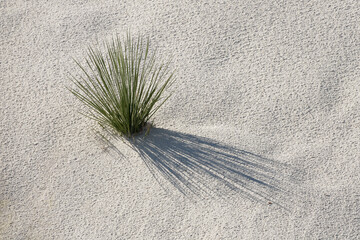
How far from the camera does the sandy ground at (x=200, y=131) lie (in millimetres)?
2801

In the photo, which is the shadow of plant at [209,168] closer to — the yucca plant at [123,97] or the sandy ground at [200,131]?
the sandy ground at [200,131]

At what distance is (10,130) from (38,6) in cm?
117

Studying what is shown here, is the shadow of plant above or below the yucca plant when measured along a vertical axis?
below

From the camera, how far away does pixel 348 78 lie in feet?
11.0

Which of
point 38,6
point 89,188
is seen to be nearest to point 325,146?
point 89,188

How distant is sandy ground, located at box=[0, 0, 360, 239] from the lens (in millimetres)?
2801

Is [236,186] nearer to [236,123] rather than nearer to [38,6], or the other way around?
[236,123]

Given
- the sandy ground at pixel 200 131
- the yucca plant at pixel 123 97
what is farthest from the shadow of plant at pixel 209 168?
the yucca plant at pixel 123 97

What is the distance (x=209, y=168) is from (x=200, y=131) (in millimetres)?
280

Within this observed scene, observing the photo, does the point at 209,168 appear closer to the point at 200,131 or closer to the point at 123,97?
the point at 200,131

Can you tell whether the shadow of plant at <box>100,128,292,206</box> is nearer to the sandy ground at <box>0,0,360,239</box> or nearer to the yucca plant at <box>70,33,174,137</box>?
the sandy ground at <box>0,0,360,239</box>

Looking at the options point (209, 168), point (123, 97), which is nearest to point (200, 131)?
point (209, 168)

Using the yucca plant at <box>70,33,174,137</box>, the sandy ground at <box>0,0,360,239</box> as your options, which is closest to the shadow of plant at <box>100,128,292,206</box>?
the sandy ground at <box>0,0,360,239</box>

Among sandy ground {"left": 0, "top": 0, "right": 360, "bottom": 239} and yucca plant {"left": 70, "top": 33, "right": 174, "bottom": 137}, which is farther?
yucca plant {"left": 70, "top": 33, "right": 174, "bottom": 137}
